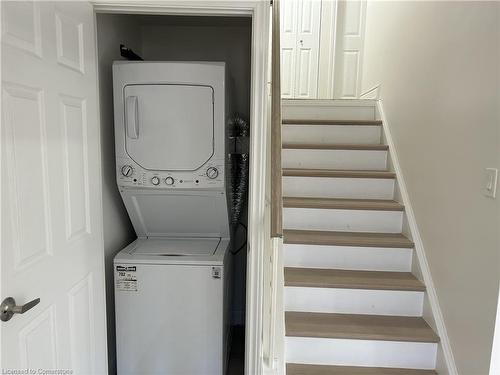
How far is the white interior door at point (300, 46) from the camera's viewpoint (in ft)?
13.8

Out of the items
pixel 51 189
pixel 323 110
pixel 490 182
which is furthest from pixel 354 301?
pixel 323 110

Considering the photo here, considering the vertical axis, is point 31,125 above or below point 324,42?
below

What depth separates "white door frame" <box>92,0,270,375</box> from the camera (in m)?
1.59

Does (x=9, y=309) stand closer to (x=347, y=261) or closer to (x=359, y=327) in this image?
(x=359, y=327)

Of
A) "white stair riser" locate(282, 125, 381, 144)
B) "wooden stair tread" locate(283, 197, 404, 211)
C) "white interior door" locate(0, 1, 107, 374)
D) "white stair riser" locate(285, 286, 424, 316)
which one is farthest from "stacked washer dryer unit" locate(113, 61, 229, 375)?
"white stair riser" locate(282, 125, 381, 144)

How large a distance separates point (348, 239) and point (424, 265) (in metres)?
0.46

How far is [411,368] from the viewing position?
6.23 feet

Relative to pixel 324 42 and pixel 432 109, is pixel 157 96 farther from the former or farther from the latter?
pixel 324 42

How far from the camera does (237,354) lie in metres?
2.59

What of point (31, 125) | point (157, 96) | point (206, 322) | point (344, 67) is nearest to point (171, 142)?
point (157, 96)

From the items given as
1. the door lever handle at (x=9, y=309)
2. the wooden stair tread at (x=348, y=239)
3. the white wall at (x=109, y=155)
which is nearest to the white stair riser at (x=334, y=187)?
the wooden stair tread at (x=348, y=239)

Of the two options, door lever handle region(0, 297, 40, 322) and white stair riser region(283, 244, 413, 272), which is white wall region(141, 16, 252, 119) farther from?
door lever handle region(0, 297, 40, 322)

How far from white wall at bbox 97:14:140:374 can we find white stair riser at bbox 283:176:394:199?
1188mm

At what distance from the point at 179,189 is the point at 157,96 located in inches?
21.5
